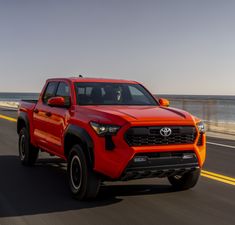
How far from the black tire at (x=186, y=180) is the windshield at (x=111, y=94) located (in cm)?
144

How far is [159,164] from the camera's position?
598cm

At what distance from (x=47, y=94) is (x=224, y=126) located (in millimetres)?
12305

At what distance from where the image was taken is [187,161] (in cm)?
623

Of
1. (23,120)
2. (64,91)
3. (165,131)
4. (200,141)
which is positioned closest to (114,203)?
(165,131)

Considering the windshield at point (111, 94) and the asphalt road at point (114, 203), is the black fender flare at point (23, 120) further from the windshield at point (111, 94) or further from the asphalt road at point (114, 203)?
the windshield at point (111, 94)

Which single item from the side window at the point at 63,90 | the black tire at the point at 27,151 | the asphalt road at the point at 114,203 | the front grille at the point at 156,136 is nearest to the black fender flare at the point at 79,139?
the front grille at the point at 156,136

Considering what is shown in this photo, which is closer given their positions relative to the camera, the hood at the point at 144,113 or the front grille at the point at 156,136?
the front grille at the point at 156,136

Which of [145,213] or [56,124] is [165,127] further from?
[56,124]

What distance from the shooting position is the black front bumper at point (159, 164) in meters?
5.86

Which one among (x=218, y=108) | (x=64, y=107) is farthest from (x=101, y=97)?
(x=218, y=108)

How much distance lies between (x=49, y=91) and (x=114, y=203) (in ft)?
10.7

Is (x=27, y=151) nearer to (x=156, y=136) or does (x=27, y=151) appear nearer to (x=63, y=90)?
(x=63, y=90)

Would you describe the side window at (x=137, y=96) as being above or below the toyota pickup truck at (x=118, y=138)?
above

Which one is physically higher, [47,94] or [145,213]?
[47,94]
